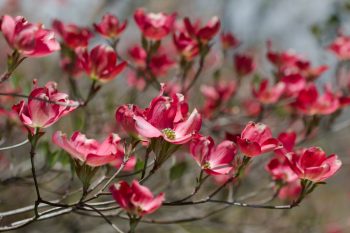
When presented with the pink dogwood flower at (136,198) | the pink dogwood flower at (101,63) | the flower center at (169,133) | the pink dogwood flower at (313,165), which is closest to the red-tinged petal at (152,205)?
the pink dogwood flower at (136,198)

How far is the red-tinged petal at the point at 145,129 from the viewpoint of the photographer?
921mm

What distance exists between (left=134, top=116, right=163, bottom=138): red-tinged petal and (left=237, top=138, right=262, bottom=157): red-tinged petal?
7.7 inches

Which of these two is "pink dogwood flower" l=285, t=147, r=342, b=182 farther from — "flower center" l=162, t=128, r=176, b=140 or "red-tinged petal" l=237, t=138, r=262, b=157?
"flower center" l=162, t=128, r=176, b=140

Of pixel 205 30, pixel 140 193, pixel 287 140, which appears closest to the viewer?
pixel 140 193

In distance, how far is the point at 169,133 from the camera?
965 mm

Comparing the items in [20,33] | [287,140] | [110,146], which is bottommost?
[287,140]

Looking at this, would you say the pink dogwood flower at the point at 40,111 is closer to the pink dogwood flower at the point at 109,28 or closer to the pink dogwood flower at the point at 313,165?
the pink dogwood flower at the point at 313,165

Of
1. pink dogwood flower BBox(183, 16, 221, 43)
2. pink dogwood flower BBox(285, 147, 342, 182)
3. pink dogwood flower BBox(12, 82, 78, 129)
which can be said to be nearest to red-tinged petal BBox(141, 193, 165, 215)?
pink dogwood flower BBox(12, 82, 78, 129)

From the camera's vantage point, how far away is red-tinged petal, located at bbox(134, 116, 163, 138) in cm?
92

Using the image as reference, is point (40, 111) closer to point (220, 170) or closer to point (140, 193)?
point (140, 193)

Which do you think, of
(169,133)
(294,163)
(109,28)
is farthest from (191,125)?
(109,28)

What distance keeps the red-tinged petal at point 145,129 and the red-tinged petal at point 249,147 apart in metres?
0.20

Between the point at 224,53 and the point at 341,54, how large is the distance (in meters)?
0.46

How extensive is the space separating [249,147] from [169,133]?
0.58 ft
